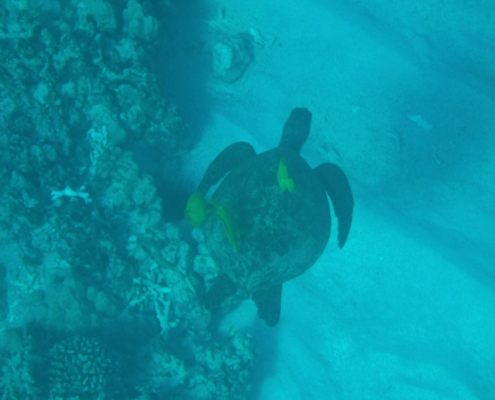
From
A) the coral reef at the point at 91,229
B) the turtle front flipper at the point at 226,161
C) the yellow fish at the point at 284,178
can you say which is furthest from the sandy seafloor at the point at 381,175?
the yellow fish at the point at 284,178

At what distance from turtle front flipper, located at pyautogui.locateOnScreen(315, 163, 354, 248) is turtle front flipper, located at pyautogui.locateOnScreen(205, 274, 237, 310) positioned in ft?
5.69

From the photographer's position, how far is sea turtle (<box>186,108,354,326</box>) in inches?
125

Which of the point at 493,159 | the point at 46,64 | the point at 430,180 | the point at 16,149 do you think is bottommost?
the point at 16,149

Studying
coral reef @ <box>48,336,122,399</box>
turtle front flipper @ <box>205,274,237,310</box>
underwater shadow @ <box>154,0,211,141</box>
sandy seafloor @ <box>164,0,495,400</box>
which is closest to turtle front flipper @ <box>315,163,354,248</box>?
sandy seafloor @ <box>164,0,495,400</box>

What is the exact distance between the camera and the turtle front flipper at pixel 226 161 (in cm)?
414

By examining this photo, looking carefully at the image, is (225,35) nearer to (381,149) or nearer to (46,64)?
(46,64)

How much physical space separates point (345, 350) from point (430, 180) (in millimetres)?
3369

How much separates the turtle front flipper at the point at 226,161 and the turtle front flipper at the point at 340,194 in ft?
4.03

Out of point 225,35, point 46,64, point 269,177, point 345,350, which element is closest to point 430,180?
point 269,177

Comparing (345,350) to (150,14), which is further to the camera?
(345,350)

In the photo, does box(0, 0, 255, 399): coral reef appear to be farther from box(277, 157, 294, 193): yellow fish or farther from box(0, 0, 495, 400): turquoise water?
box(277, 157, 294, 193): yellow fish

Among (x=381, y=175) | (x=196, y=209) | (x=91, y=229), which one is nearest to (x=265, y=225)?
(x=196, y=209)

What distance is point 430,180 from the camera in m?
4.57

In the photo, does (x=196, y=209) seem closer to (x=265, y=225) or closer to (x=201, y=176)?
(x=265, y=225)
